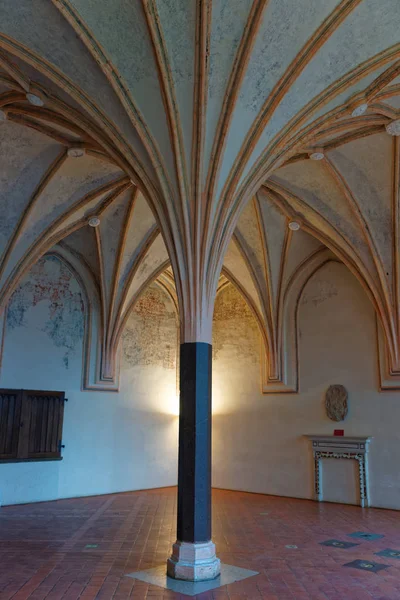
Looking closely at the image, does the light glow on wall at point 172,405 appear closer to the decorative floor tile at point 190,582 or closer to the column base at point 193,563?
the decorative floor tile at point 190,582

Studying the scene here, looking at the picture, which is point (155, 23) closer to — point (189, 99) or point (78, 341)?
point (189, 99)

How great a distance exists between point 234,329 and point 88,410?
14.4ft

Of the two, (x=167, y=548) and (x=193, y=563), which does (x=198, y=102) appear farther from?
(x=167, y=548)

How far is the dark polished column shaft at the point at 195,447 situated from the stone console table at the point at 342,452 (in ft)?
19.3

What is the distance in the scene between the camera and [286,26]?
592 centimetres

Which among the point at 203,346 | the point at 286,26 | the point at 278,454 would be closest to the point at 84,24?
the point at 286,26

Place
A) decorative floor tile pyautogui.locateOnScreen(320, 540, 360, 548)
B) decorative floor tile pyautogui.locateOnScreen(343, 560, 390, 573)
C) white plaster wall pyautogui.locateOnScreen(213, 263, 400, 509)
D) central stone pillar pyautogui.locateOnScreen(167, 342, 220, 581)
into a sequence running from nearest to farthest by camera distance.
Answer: central stone pillar pyautogui.locateOnScreen(167, 342, 220, 581), decorative floor tile pyautogui.locateOnScreen(343, 560, 390, 573), decorative floor tile pyautogui.locateOnScreen(320, 540, 360, 548), white plaster wall pyautogui.locateOnScreen(213, 263, 400, 509)

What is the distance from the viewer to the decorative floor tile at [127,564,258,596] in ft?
18.0

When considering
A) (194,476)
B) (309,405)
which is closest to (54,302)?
(309,405)

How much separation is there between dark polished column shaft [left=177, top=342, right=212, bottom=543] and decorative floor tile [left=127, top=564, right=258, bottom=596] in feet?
1.43

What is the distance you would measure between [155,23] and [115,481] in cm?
1020

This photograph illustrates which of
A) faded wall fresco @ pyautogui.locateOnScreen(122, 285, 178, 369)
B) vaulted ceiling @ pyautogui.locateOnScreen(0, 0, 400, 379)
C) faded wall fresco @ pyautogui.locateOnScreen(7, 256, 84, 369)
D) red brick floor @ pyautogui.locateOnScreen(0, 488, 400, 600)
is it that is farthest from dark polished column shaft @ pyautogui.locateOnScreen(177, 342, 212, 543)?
faded wall fresco @ pyautogui.locateOnScreen(122, 285, 178, 369)

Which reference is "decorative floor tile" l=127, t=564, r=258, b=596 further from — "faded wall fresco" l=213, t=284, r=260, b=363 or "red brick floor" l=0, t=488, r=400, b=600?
"faded wall fresco" l=213, t=284, r=260, b=363

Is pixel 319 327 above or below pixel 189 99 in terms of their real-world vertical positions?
below
